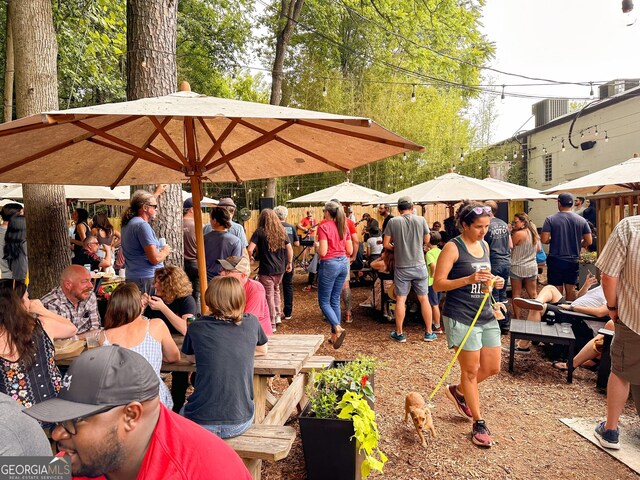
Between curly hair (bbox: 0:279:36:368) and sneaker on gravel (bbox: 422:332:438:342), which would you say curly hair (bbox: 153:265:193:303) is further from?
sneaker on gravel (bbox: 422:332:438:342)

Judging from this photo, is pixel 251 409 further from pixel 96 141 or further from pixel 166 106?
pixel 96 141

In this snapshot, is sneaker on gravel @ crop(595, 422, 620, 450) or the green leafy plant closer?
the green leafy plant

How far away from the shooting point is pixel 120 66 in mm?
17000

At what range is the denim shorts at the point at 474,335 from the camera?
3.29 meters

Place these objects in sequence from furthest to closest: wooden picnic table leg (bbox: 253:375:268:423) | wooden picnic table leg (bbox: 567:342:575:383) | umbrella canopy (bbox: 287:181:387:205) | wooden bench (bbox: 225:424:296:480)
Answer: umbrella canopy (bbox: 287:181:387:205)
wooden picnic table leg (bbox: 567:342:575:383)
wooden picnic table leg (bbox: 253:375:268:423)
wooden bench (bbox: 225:424:296:480)

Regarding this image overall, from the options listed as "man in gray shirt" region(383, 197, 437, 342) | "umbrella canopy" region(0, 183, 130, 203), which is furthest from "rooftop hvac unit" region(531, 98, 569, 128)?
"umbrella canopy" region(0, 183, 130, 203)

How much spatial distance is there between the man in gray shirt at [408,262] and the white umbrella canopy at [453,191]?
147cm

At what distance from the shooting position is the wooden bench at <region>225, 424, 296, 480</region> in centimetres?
231

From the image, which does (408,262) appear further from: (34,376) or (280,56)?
(280,56)

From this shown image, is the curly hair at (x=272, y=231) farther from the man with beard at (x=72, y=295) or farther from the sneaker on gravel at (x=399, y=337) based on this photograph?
the man with beard at (x=72, y=295)

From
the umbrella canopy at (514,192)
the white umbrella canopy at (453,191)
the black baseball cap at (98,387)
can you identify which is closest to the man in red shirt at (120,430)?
the black baseball cap at (98,387)

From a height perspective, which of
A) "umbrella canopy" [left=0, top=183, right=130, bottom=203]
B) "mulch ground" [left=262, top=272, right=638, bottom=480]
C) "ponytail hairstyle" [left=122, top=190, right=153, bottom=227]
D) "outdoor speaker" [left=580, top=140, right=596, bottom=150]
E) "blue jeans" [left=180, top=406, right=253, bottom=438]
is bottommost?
"mulch ground" [left=262, top=272, right=638, bottom=480]

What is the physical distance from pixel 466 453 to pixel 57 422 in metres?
2.95

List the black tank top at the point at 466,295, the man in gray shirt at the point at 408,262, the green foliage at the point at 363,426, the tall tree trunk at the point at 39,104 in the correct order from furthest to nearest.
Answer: the man in gray shirt at the point at 408,262
the tall tree trunk at the point at 39,104
the black tank top at the point at 466,295
the green foliage at the point at 363,426
